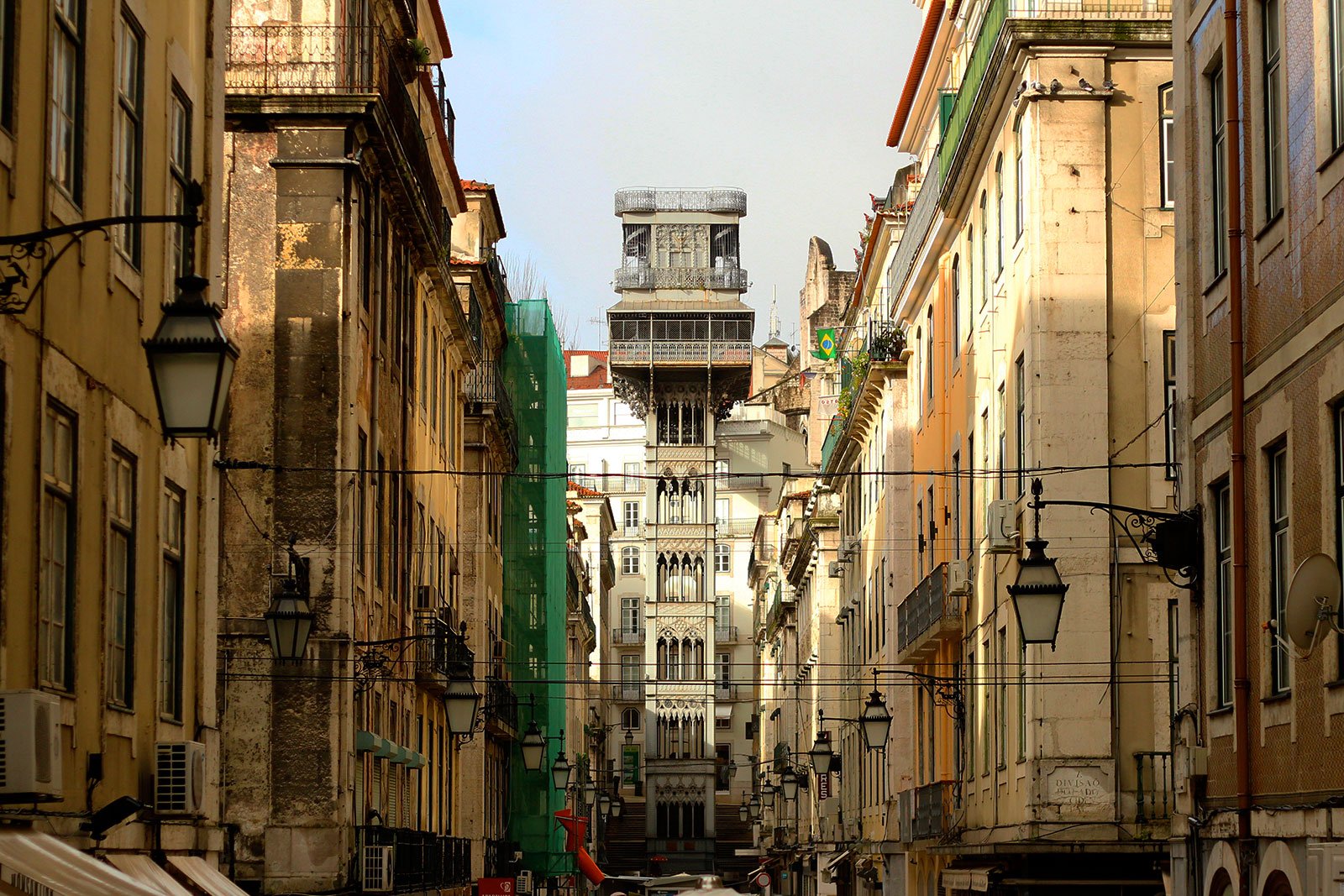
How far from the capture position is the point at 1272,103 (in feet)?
50.2

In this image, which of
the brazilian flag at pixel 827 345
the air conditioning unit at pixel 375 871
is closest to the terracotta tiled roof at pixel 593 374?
the brazilian flag at pixel 827 345

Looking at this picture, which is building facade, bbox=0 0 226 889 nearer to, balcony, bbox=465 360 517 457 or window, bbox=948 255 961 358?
window, bbox=948 255 961 358

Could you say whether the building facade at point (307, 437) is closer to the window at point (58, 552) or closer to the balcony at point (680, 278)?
the window at point (58, 552)

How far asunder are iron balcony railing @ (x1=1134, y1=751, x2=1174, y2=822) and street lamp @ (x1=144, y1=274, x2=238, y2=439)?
Result: 16991 millimetres

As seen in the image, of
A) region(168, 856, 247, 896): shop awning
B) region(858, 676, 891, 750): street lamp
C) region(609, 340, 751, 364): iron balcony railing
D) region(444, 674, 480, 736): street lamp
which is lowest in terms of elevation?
region(168, 856, 247, 896): shop awning

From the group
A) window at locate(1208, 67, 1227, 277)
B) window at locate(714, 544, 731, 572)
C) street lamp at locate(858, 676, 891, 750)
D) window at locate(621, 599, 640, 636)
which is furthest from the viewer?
window at locate(714, 544, 731, 572)

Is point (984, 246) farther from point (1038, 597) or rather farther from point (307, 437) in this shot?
point (1038, 597)

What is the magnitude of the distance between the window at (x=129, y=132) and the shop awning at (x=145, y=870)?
4.18 metres

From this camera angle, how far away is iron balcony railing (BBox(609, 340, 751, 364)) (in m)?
116

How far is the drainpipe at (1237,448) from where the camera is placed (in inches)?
609

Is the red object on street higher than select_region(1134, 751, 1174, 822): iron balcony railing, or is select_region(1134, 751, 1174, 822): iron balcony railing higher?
select_region(1134, 751, 1174, 822): iron balcony railing

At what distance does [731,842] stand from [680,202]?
3577cm

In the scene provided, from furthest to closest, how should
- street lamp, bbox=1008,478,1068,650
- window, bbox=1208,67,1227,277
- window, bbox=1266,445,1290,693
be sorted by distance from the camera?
street lamp, bbox=1008,478,1068,650
window, bbox=1208,67,1227,277
window, bbox=1266,445,1290,693

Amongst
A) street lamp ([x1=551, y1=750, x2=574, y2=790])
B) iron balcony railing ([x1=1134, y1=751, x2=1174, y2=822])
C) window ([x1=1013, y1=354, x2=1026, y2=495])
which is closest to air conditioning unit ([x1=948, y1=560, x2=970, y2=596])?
window ([x1=1013, y1=354, x2=1026, y2=495])
